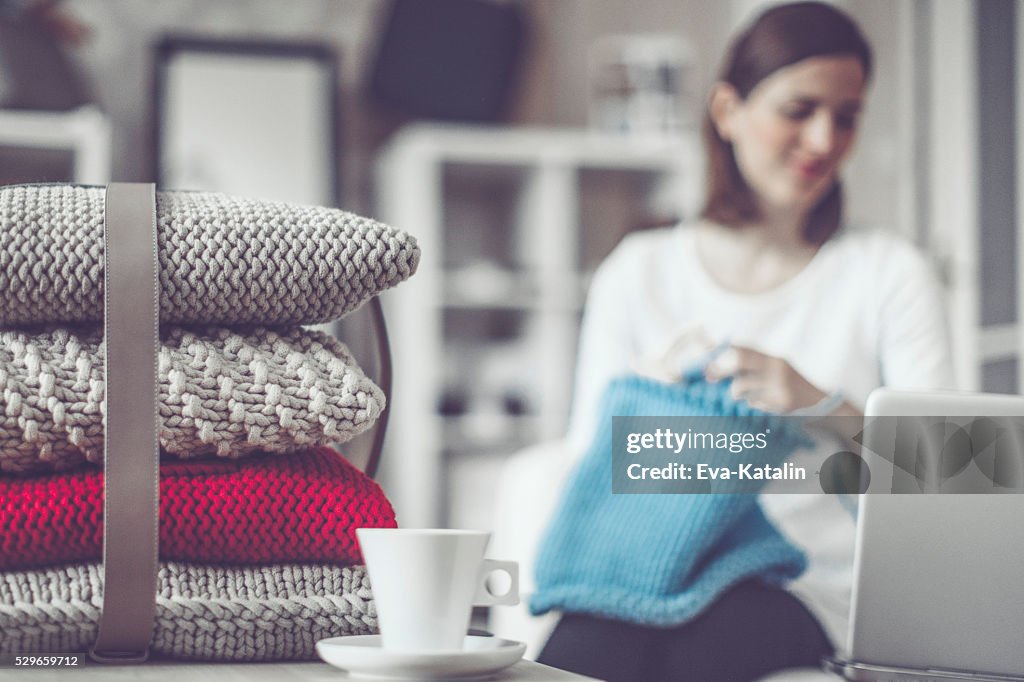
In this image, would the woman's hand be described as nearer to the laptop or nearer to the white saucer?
the laptop

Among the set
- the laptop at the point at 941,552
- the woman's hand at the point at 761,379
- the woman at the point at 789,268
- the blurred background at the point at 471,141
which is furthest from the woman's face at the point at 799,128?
the blurred background at the point at 471,141

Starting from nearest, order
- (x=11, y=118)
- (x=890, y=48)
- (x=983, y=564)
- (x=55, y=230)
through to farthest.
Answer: (x=55, y=230) → (x=983, y=564) → (x=11, y=118) → (x=890, y=48)

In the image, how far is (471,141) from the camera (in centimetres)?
278

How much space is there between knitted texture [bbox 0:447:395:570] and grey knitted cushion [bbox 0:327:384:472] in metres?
0.01

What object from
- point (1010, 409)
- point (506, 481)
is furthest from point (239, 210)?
point (506, 481)

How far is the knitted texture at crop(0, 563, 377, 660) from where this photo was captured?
0.47 metres

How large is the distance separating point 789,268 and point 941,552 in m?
0.85

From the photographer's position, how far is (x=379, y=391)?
20.1 inches

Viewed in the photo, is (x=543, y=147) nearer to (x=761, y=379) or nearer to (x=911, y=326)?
(x=911, y=326)

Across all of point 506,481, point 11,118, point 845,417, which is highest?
point 11,118

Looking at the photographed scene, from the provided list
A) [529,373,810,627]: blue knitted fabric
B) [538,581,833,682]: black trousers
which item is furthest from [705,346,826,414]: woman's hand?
[538,581,833,682]: black trousers

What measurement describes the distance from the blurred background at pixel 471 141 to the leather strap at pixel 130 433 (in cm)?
217

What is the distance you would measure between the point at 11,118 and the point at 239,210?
90.0 inches

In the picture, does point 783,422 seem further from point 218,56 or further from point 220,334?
point 218,56
